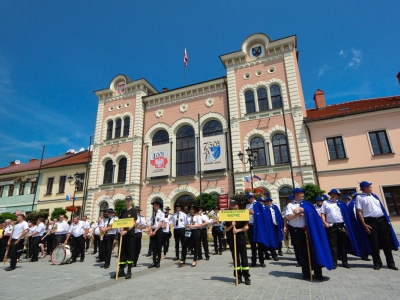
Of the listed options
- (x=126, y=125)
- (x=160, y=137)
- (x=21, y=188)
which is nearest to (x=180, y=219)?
(x=160, y=137)

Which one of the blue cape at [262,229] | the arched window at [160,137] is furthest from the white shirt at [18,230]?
the arched window at [160,137]

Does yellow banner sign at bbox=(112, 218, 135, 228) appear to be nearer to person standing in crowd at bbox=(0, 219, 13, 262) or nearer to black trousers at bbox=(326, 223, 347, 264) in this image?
black trousers at bbox=(326, 223, 347, 264)

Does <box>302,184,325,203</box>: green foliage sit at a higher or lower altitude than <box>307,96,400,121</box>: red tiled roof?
lower

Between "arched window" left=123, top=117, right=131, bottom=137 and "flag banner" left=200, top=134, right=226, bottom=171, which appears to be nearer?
A: "flag banner" left=200, top=134, right=226, bottom=171

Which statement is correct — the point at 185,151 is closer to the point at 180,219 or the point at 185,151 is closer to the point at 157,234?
the point at 180,219

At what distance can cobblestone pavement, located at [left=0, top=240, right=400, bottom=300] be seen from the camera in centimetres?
462

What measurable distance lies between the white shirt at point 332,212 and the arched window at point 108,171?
23718 mm

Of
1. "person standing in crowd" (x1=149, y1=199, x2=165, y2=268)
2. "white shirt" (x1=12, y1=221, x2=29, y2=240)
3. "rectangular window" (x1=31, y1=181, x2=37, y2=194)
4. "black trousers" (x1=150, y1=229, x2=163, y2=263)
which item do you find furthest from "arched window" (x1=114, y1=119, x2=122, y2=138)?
"black trousers" (x1=150, y1=229, x2=163, y2=263)

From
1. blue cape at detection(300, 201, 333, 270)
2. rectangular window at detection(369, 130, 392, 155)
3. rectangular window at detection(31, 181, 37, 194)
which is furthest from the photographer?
rectangular window at detection(31, 181, 37, 194)

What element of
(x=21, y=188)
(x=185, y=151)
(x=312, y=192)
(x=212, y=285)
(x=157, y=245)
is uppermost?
(x=185, y=151)

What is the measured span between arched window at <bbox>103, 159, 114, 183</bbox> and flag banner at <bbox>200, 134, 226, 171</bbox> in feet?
35.9

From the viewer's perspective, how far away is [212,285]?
5.47 meters

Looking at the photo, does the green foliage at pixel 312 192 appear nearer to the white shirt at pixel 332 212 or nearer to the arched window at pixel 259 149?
the arched window at pixel 259 149

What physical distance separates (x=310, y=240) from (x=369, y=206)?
262 cm
